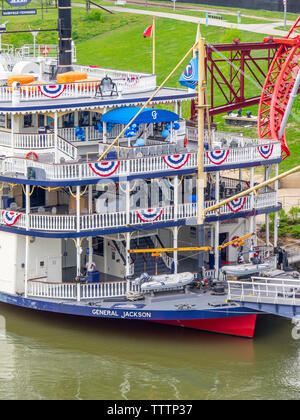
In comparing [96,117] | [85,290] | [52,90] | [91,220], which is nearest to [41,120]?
[52,90]

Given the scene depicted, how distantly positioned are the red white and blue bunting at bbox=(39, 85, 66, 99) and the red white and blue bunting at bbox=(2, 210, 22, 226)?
205 inches

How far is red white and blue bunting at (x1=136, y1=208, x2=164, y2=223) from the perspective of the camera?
4256 cm

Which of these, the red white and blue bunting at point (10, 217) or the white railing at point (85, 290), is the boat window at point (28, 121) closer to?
the red white and blue bunting at point (10, 217)

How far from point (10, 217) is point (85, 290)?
413 cm

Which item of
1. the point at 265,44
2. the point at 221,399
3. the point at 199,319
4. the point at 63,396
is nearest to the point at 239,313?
the point at 199,319

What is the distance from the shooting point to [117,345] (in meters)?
41.5

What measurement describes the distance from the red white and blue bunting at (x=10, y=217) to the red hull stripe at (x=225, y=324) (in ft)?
22.1

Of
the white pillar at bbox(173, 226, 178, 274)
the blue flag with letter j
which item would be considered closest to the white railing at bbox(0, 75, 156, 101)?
the blue flag with letter j

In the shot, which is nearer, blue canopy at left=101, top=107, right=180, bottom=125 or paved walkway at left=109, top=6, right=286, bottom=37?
blue canopy at left=101, top=107, right=180, bottom=125

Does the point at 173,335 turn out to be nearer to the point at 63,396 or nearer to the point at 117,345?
the point at 117,345

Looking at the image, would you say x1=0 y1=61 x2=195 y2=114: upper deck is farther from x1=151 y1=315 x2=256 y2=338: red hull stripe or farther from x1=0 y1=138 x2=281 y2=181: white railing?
x1=151 y1=315 x2=256 y2=338: red hull stripe

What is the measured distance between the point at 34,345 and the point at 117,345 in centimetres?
312

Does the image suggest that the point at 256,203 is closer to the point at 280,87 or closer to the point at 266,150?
the point at 266,150

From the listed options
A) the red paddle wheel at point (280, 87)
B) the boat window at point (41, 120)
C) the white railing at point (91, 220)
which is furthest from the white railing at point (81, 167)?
the red paddle wheel at point (280, 87)
